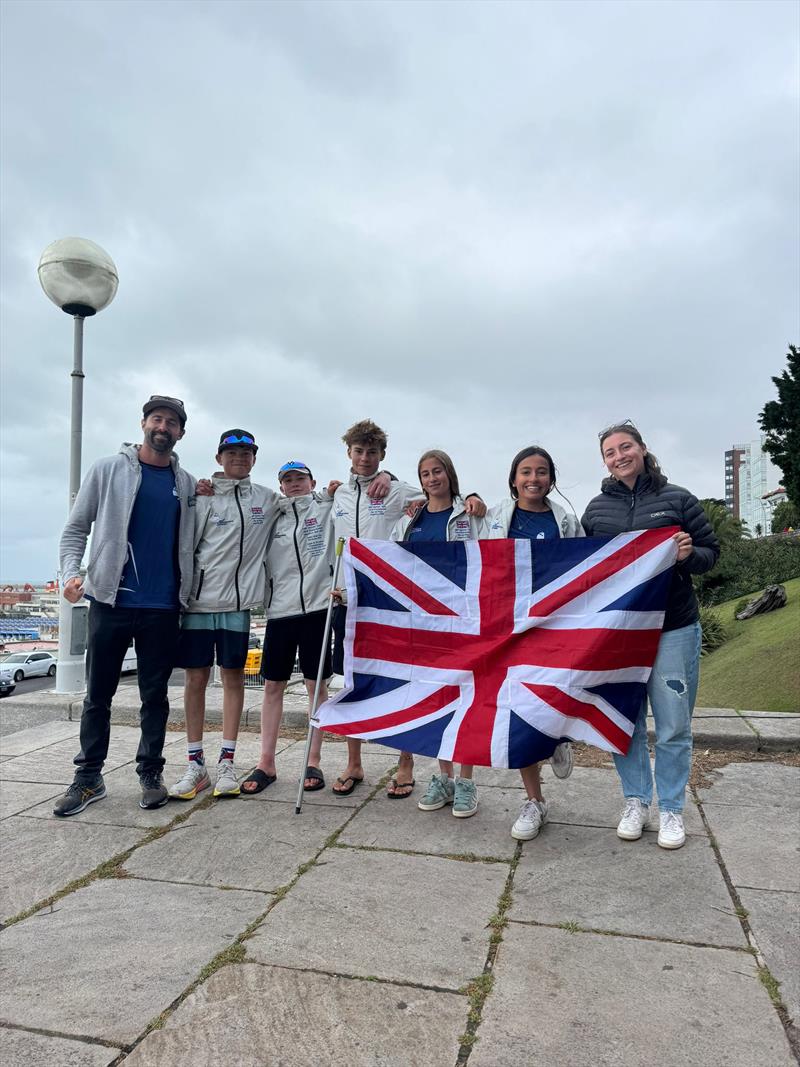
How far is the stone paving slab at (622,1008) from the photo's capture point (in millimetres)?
1834

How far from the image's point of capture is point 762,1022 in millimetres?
1959

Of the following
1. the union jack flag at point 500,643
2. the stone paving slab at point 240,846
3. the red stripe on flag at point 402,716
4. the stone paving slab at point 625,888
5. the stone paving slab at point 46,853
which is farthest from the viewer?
the red stripe on flag at point 402,716

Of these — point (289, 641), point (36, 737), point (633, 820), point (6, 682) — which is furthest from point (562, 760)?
point (6, 682)

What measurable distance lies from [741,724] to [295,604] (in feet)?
11.3

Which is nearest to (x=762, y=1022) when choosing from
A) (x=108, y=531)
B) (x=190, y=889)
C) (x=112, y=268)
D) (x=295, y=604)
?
(x=190, y=889)

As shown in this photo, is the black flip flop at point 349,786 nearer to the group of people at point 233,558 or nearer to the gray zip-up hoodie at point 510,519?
the group of people at point 233,558

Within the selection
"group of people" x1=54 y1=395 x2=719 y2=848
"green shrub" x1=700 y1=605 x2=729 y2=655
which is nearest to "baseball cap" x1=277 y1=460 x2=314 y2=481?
"group of people" x1=54 y1=395 x2=719 y2=848

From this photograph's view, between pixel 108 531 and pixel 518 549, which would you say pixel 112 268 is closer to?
pixel 108 531

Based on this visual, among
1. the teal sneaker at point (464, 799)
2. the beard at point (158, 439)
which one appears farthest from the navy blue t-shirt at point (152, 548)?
the teal sneaker at point (464, 799)

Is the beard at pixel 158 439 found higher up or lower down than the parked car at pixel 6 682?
higher up

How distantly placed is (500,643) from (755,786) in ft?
6.37

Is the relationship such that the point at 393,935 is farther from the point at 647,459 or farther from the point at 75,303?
the point at 75,303

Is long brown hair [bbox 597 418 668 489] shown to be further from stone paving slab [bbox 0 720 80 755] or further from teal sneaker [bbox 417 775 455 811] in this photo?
stone paving slab [bbox 0 720 80 755]

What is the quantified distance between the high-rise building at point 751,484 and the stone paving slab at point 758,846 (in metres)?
123
